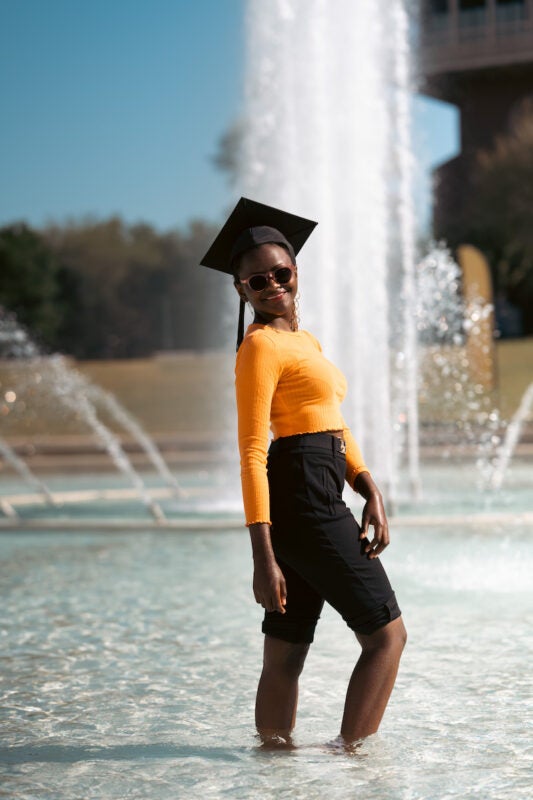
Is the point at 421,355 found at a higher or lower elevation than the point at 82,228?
lower

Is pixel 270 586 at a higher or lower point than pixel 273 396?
lower

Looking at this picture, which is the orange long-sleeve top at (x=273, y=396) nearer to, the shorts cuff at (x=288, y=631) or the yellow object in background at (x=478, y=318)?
the shorts cuff at (x=288, y=631)

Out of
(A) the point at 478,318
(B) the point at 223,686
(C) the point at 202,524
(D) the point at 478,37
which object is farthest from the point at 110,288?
(B) the point at 223,686

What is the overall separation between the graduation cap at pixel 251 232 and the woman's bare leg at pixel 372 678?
0.86 metres

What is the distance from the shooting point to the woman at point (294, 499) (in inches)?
116

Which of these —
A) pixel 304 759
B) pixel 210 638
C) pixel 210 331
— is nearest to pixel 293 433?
pixel 304 759

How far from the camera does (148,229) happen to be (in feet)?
221

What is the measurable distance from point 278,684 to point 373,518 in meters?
0.51

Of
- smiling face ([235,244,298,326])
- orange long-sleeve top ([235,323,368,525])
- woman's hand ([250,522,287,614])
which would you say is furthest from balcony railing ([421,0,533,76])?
woman's hand ([250,522,287,614])

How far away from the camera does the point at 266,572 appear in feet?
9.44

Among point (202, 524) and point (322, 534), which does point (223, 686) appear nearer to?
point (322, 534)

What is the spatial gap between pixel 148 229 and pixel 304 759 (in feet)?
214

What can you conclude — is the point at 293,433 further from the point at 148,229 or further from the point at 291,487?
the point at 148,229

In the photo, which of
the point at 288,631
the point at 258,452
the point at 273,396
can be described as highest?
the point at 273,396
